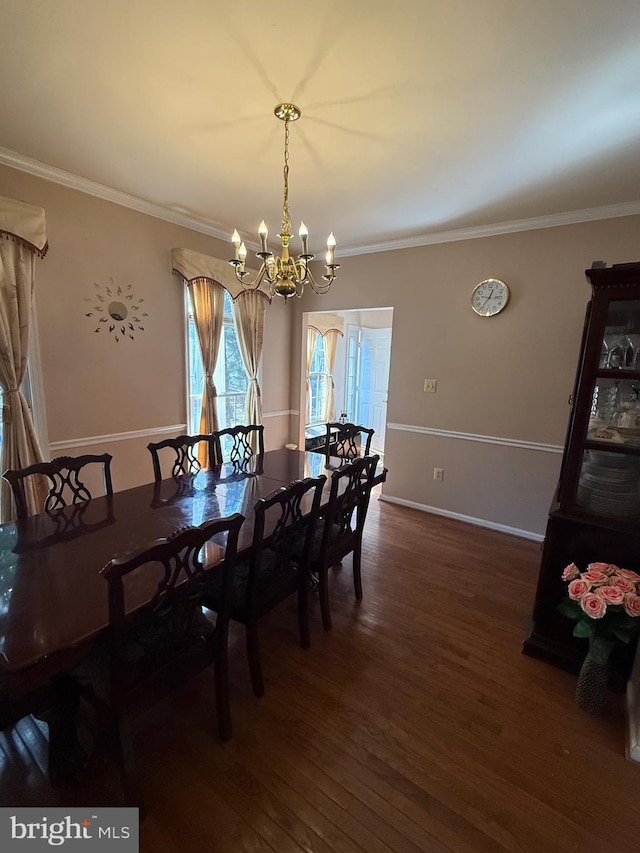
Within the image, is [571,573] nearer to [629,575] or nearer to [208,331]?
[629,575]

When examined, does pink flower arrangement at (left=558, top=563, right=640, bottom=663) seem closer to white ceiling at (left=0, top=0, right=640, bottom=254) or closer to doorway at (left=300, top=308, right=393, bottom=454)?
white ceiling at (left=0, top=0, right=640, bottom=254)

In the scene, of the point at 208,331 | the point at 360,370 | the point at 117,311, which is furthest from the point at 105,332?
the point at 360,370

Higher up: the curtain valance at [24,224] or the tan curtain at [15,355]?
the curtain valance at [24,224]

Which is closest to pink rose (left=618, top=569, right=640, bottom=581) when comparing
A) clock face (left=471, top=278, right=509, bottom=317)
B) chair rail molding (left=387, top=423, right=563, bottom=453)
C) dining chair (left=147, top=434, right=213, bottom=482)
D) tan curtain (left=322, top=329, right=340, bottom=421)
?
chair rail molding (left=387, top=423, right=563, bottom=453)

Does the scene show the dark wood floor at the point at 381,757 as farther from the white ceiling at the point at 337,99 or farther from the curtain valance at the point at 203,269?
the curtain valance at the point at 203,269

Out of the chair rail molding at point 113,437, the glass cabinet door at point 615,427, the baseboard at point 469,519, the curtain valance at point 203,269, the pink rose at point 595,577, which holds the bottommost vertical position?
the baseboard at point 469,519

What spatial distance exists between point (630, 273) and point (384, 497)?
2.94 meters

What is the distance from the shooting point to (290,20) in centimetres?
126

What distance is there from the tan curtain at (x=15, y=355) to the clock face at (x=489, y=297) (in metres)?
3.41

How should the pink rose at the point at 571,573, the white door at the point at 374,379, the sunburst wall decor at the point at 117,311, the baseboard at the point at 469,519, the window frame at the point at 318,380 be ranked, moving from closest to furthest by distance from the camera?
the pink rose at the point at 571,573 < the sunburst wall decor at the point at 117,311 < the baseboard at the point at 469,519 < the window frame at the point at 318,380 < the white door at the point at 374,379

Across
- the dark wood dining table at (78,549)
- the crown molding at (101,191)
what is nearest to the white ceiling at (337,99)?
the crown molding at (101,191)

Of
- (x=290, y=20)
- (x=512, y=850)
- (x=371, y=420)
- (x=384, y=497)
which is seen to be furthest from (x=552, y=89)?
(x=371, y=420)

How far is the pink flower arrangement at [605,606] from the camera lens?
155 centimetres

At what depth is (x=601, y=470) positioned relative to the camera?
6.03 feet
